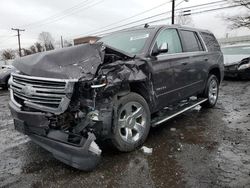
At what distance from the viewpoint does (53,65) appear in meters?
3.39

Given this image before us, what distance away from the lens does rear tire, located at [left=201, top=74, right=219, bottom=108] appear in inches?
254

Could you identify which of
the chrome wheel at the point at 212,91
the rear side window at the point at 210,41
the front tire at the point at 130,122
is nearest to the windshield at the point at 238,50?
the rear side window at the point at 210,41

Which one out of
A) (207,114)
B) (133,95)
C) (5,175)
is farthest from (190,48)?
(5,175)

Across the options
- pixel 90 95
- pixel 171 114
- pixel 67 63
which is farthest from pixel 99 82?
pixel 171 114

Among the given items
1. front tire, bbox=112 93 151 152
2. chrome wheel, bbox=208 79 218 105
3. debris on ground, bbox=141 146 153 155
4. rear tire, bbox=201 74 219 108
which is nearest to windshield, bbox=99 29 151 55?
Answer: front tire, bbox=112 93 151 152

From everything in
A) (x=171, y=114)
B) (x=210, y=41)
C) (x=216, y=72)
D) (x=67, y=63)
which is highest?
(x=210, y=41)

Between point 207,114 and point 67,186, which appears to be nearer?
point 67,186

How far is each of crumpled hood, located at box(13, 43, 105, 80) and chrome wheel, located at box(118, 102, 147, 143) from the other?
801 mm

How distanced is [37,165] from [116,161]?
45.4 inches

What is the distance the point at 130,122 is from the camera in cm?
401

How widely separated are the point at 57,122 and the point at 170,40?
2.85m

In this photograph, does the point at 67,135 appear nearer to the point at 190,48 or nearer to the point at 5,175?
the point at 5,175

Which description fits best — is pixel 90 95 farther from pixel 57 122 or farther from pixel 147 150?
pixel 147 150

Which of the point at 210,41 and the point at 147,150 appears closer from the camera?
the point at 147,150
